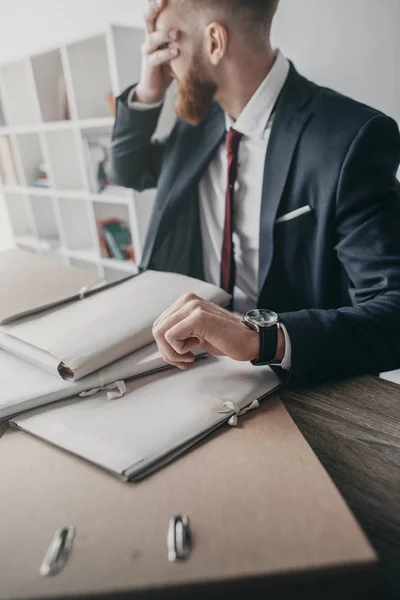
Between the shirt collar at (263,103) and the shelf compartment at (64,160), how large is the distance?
5.19 ft

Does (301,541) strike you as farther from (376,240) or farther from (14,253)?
(14,253)

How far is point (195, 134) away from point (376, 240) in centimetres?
76

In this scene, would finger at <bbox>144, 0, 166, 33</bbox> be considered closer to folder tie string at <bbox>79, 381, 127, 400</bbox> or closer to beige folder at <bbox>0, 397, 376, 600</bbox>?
folder tie string at <bbox>79, 381, 127, 400</bbox>

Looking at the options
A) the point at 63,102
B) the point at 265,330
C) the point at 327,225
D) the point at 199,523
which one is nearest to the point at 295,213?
the point at 327,225

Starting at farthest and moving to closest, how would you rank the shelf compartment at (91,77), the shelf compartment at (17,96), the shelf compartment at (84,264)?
the shelf compartment at (84,264) → the shelf compartment at (17,96) → the shelf compartment at (91,77)

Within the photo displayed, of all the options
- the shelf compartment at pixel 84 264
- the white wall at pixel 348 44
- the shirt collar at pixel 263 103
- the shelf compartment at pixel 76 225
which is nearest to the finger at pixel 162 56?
the shirt collar at pixel 263 103

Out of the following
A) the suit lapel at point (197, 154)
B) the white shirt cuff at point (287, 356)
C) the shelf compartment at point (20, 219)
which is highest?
the suit lapel at point (197, 154)

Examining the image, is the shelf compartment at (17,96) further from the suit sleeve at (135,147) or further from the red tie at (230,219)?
the red tie at (230,219)

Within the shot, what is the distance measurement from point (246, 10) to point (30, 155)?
2283mm

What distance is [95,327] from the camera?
69 centimetres

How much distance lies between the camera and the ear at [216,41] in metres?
1.09

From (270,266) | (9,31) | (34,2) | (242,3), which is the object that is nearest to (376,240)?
(270,266)

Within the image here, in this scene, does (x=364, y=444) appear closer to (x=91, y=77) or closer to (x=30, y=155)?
(x=91, y=77)

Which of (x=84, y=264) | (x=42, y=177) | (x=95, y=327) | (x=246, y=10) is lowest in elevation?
(x=84, y=264)
